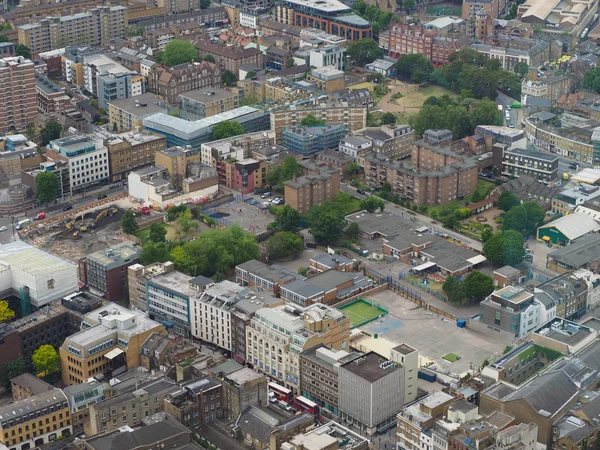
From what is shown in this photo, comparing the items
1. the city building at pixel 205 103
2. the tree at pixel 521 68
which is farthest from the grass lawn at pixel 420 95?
the city building at pixel 205 103

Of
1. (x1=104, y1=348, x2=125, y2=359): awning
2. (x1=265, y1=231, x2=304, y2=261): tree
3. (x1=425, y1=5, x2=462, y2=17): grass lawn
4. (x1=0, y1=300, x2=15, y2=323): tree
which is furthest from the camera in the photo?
(x1=425, y1=5, x2=462, y2=17): grass lawn

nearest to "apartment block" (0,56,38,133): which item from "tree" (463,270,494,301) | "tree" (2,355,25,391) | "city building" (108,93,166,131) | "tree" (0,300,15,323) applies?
"city building" (108,93,166,131)

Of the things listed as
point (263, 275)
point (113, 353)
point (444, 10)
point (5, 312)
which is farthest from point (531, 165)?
point (444, 10)

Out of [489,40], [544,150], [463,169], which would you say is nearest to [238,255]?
[463,169]

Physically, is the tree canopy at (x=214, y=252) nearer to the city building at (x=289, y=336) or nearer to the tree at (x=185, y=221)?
the tree at (x=185, y=221)

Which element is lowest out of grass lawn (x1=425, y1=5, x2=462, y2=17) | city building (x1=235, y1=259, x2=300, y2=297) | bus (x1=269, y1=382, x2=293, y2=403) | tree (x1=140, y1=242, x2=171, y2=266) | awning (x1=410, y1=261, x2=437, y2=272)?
bus (x1=269, y1=382, x2=293, y2=403)

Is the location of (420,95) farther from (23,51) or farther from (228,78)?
(23,51)

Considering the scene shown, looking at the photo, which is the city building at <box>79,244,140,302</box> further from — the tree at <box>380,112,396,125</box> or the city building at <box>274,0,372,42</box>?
the city building at <box>274,0,372,42</box>
